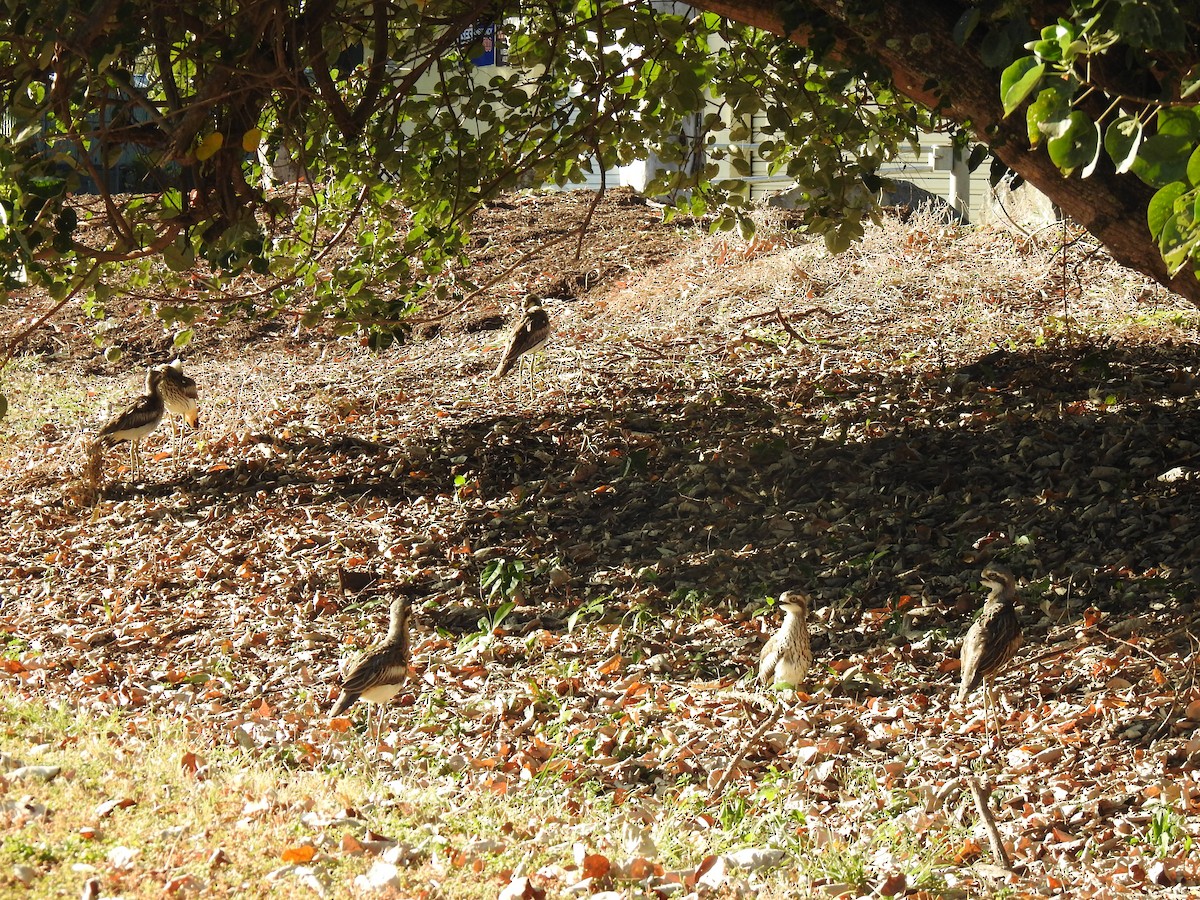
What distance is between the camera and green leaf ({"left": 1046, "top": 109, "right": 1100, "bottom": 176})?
8.61ft

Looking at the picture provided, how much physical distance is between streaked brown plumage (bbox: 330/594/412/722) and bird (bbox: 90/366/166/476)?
4895mm

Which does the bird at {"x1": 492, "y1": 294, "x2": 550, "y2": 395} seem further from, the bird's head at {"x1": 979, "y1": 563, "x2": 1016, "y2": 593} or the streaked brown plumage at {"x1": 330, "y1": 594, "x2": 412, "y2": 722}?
the bird's head at {"x1": 979, "y1": 563, "x2": 1016, "y2": 593}

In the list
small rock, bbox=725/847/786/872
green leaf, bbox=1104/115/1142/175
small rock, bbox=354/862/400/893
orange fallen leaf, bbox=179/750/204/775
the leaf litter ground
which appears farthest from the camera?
orange fallen leaf, bbox=179/750/204/775

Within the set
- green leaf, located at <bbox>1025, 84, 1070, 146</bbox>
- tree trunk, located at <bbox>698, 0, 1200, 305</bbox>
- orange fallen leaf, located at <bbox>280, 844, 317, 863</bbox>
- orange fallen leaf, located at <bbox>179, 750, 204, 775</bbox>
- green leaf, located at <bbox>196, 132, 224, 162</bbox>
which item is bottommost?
orange fallen leaf, located at <bbox>179, 750, 204, 775</bbox>

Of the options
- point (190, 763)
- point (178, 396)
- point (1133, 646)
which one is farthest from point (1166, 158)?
point (178, 396)

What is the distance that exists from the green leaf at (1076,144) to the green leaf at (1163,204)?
0.15 meters

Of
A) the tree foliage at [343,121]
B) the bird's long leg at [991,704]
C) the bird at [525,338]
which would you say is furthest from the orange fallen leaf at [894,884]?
the bird at [525,338]

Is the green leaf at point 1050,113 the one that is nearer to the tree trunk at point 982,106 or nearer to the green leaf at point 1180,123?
the green leaf at point 1180,123

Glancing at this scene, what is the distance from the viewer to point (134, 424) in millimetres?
9922

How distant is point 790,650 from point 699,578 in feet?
4.74

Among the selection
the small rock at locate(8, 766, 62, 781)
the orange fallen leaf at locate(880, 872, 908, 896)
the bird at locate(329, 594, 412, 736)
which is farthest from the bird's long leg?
the small rock at locate(8, 766, 62, 781)

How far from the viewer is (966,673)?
5.33 meters

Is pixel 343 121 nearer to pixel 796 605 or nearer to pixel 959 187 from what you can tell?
pixel 796 605

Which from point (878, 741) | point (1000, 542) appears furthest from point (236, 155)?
point (1000, 542)
